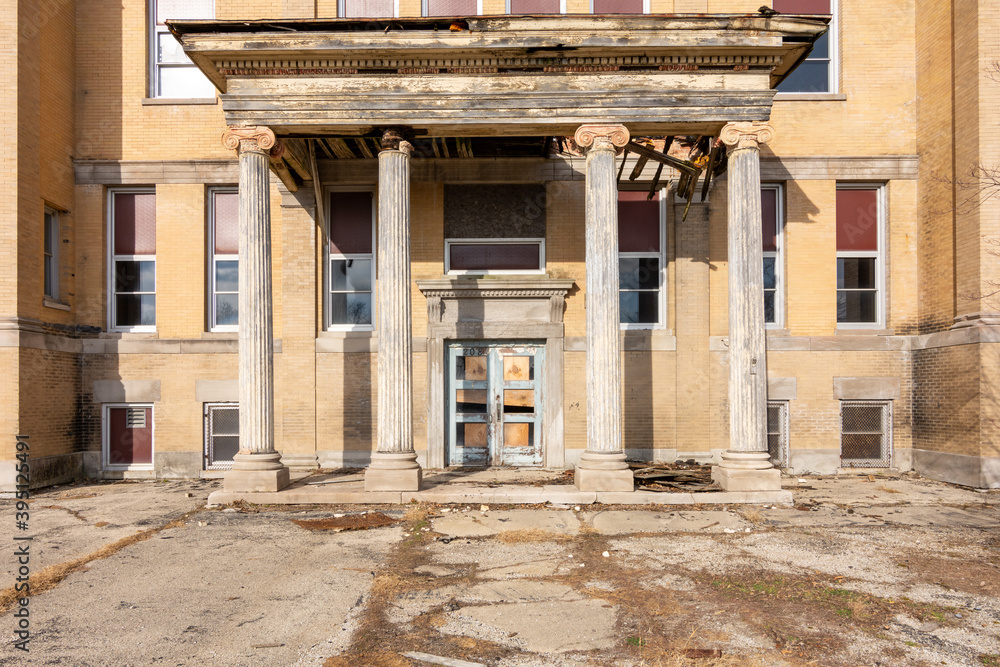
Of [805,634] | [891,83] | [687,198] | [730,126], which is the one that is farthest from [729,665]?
[891,83]

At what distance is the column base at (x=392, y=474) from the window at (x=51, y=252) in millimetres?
7865

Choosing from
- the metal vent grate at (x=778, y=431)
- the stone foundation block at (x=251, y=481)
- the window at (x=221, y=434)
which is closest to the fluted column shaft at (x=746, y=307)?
the metal vent grate at (x=778, y=431)

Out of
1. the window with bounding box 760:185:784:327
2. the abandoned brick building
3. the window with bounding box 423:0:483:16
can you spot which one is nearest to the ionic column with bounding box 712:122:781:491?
the abandoned brick building

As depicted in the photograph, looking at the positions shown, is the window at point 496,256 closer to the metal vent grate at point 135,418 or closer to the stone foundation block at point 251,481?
the stone foundation block at point 251,481

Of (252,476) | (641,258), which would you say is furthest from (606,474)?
(252,476)

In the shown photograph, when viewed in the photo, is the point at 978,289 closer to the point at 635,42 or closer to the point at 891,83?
the point at 891,83

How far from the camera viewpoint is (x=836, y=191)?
13484 mm

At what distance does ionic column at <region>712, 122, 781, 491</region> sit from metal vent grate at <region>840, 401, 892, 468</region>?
413 centimetres

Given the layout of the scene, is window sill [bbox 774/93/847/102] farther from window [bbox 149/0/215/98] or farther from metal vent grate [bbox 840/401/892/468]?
window [bbox 149/0/215/98]

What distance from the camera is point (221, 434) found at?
43.4 feet

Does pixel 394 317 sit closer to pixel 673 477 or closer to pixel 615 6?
pixel 673 477

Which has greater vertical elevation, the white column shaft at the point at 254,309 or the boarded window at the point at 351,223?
the boarded window at the point at 351,223

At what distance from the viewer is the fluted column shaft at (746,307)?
10180 millimetres

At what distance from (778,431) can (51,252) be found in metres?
15.1
